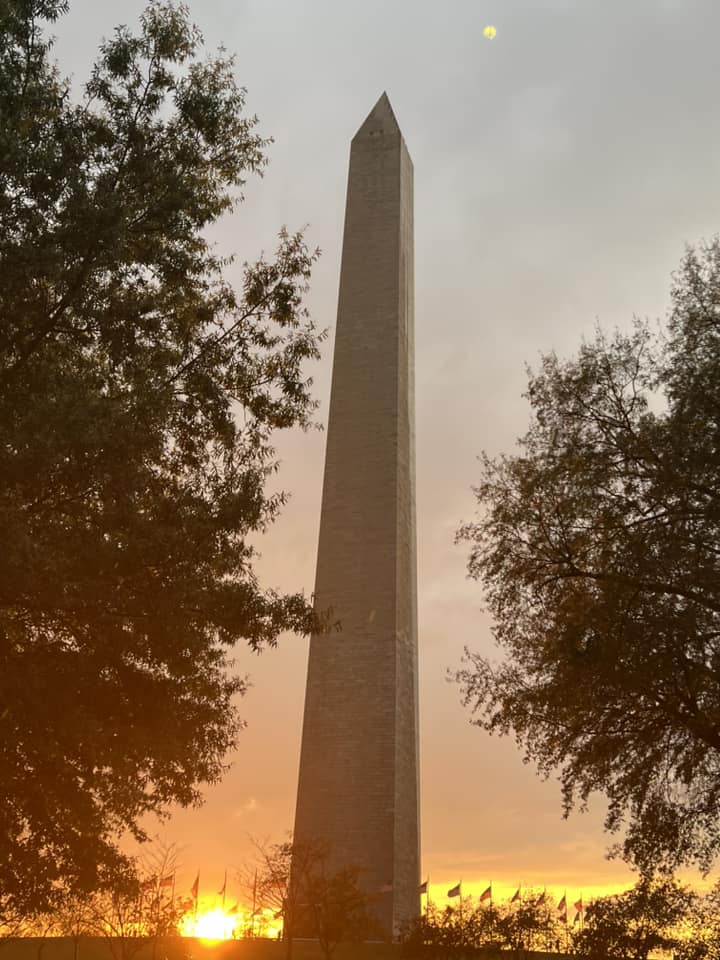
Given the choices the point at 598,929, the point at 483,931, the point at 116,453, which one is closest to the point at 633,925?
the point at 598,929

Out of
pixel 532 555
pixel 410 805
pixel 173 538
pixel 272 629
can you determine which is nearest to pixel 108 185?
pixel 173 538

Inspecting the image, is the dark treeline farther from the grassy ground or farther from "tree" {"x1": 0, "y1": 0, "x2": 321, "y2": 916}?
"tree" {"x1": 0, "y1": 0, "x2": 321, "y2": 916}

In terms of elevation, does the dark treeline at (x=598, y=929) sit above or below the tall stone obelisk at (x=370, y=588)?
below

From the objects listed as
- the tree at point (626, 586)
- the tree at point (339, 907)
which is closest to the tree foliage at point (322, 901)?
the tree at point (339, 907)

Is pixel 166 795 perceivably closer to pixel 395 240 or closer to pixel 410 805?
pixel 410 805

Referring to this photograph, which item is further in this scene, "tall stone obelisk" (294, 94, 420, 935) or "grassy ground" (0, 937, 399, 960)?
"tall stone obelisk" (294, 94, 420, 935)

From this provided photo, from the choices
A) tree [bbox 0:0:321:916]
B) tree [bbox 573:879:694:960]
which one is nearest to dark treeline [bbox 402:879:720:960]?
tree [bbox 573:879:694:960]

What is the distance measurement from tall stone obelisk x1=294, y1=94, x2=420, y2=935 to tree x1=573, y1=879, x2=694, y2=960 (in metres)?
6.01

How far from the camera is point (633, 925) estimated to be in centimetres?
2505

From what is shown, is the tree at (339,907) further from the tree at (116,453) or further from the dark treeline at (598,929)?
the tree at (116,453)

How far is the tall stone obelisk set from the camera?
29.5 meters

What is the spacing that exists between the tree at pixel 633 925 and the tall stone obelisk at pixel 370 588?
601cm

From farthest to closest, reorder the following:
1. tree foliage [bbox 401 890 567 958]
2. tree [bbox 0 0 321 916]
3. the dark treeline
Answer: tree foliage [bbox 401 890 567 958]
the dark treeline
tree [bbox 0 0 321 916]

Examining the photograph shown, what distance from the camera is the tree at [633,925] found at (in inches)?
866
